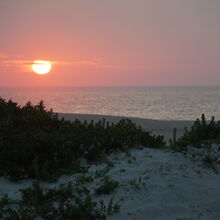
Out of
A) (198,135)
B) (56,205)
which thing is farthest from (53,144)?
(198,135)

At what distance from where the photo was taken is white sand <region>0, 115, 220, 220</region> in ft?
18.9

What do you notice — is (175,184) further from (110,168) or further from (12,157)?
(12,157)

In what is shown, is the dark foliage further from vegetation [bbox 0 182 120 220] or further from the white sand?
vegetation [bbox 0 182 120 220]

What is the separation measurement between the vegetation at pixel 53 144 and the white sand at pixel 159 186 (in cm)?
35

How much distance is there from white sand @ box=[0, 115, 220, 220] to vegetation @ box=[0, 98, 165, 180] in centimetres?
35

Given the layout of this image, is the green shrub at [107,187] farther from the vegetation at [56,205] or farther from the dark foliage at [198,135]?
the dark foliage at [198,135]

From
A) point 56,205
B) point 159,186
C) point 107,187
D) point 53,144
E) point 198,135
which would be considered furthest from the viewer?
point 198,135

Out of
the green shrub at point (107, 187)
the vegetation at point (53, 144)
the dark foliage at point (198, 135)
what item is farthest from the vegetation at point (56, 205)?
the dark foliage at point (198, 135)

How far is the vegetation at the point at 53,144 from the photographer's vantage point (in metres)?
7.67

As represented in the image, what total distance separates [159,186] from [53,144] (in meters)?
3.24

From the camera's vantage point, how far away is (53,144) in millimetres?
8430

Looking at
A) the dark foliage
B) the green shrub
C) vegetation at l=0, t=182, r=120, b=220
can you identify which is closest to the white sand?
the green shrub

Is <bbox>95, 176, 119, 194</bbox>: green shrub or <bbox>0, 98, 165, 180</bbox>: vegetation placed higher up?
<bbox>0, 98, 165, 180</bbox>: vegetation

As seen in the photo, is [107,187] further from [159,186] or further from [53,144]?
[53,144]
